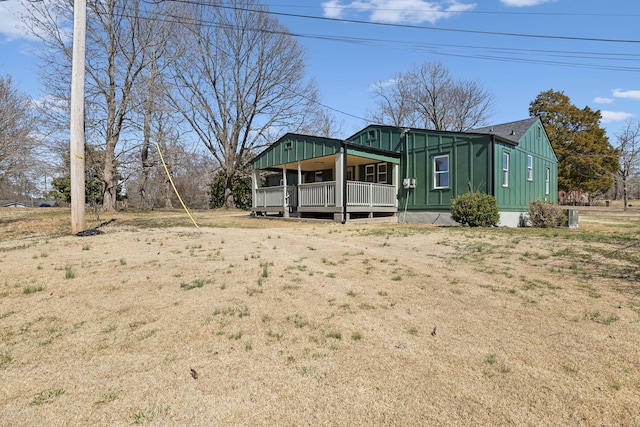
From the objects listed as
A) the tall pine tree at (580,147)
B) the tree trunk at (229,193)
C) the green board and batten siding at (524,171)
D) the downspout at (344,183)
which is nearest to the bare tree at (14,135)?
the tree trunk at (229,193)

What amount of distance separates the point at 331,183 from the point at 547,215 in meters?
8.31

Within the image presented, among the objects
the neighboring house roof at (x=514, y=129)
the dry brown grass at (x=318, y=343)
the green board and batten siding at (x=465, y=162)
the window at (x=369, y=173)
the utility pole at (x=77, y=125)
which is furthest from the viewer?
the window at (x=369, y=173)

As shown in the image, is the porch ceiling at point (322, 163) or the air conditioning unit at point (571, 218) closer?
the air conditioning unit at point (571, 218)

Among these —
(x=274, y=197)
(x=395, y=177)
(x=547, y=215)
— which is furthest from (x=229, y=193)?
(x=547, y=215)

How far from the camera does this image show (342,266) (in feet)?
18.1

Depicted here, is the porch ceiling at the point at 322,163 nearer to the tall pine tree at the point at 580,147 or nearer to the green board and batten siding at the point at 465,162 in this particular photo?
the green board and batten siding at the point at 465,162

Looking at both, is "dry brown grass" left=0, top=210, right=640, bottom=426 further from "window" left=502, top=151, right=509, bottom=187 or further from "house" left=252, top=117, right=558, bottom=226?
"window" left=502, top=151, right=509, bottom=187

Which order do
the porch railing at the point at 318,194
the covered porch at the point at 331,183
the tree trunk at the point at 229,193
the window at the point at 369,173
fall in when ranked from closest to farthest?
the covered porch at the point at 331,183 < the porch railing at the point at 318,194 < the window at the point at 369,173 < the tree trunk at the point at 229,193

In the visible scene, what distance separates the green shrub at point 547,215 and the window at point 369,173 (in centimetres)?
723

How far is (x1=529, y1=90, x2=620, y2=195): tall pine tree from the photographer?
1393 inches

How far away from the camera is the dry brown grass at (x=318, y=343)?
6.38 feet

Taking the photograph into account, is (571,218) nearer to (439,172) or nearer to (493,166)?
(493,166)

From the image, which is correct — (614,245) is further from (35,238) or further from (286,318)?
(35,238)

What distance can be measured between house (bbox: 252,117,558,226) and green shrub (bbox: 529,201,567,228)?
4.23ft
